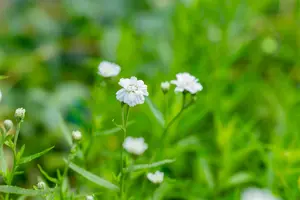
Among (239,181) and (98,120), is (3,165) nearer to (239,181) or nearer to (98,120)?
(98,120)

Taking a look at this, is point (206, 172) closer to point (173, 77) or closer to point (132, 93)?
point (173, 77)

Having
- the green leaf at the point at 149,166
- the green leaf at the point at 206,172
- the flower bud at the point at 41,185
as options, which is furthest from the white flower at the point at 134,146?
the green leaf at the point at 206,172

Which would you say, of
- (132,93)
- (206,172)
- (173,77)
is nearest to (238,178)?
(206,172)

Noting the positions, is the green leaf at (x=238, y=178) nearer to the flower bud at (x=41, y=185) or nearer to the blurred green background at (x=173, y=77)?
the blurred green background at (x=173, y=77)

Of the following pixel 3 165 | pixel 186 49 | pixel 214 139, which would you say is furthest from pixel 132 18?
pixel 3 165

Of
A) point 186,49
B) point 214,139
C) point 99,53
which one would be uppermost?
point 99,53

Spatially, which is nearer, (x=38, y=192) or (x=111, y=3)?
(x=38, y=192)
